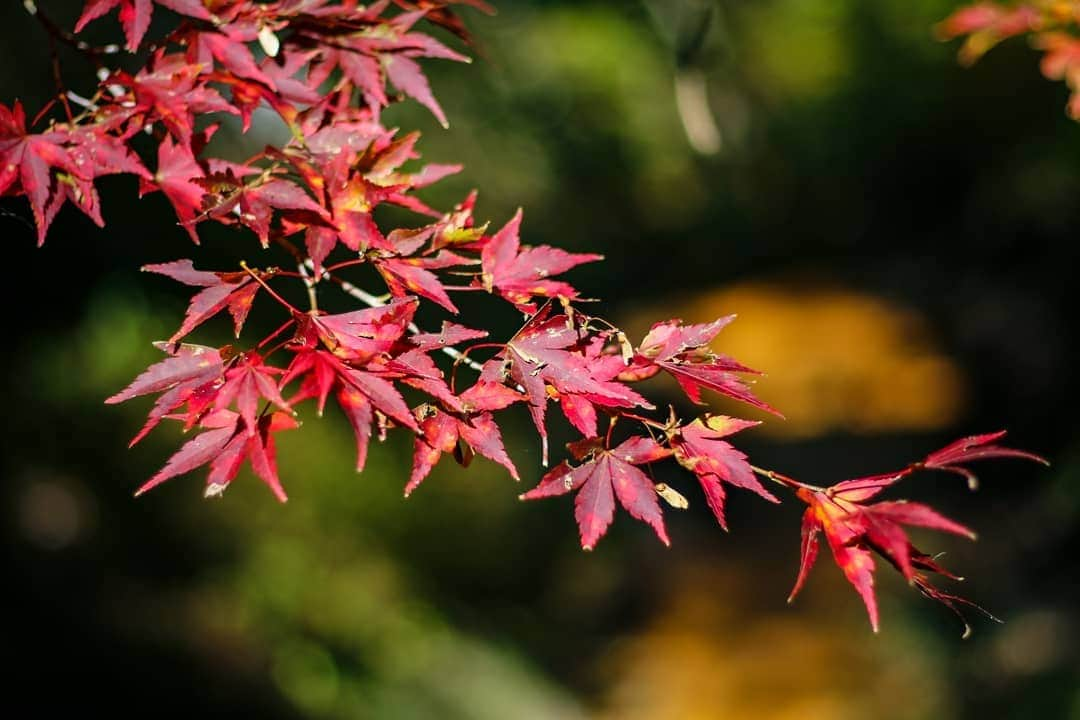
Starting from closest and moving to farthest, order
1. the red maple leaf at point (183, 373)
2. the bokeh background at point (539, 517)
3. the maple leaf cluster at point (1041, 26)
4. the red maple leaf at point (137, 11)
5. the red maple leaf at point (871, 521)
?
the red maple leaf at point (871, 521)
the red maple leaf at point (183, 373)
the red maple leaf at point (137, 11)
the maple leaf cluster at point (1041, 26)
the bokeh background at point (539, 517)

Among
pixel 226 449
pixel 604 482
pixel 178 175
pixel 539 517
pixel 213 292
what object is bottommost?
pixel 539 517

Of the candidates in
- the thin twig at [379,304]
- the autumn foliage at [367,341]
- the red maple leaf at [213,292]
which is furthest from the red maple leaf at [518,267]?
the red maple leaf at [213,292]

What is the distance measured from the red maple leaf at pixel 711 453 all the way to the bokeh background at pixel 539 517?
2904 millimetres

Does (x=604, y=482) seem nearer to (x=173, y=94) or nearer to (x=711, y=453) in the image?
(x=711, y=453)

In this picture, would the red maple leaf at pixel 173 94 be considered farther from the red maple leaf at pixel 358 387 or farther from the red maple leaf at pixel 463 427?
the red maple leaf at pixel 463 427

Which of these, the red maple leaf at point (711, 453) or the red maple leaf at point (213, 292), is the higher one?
the red maple leaf at point (213, 292)

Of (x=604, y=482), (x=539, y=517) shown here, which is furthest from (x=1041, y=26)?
(x=539, y=517)

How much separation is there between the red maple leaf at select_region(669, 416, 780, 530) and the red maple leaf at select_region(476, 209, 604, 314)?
0.27 m

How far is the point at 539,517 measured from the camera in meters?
5.50

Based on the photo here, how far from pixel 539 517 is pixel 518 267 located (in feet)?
13.8

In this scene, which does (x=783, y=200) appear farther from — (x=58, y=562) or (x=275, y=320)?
(x=58, y=562)

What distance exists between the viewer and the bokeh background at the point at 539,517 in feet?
13.5

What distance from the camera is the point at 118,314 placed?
4.54 m

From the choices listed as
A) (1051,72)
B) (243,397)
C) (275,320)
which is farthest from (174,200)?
(275,320)
